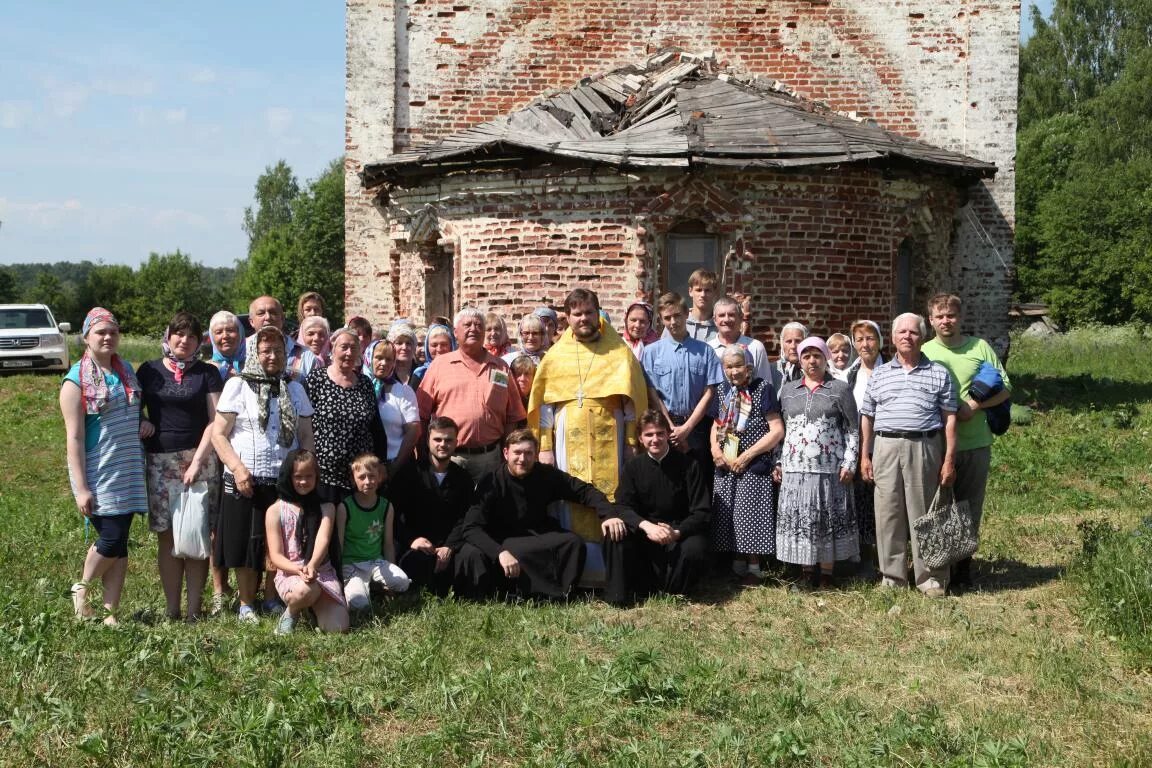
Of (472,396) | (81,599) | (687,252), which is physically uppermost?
(687,252)

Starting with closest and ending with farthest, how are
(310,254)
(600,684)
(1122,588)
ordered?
1. (600,684)
2. (1122,588)
3. (310,254)

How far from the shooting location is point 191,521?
5.72m

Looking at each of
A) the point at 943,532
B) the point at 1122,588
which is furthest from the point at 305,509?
the point at 1122,588

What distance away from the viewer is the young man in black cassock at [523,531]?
621 centimetres

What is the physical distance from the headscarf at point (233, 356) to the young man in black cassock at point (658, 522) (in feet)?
7.67

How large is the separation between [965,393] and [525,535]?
106 inches

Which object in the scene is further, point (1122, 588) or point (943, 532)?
point (943, 532)

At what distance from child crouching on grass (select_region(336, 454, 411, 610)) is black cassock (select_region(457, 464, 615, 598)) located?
16.0 inches

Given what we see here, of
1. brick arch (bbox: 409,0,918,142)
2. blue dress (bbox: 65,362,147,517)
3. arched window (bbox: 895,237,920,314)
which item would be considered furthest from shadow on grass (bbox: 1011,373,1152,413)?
blue dress (bbox: 65,362,147,517)

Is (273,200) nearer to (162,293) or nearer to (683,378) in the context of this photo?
(162,293)

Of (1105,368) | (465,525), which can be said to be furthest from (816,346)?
(1105,368)

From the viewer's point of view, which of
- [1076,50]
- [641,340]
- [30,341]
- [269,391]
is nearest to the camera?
[269,391]

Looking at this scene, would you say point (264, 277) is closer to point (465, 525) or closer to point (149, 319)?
point (149, 319)

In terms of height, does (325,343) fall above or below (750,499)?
above
